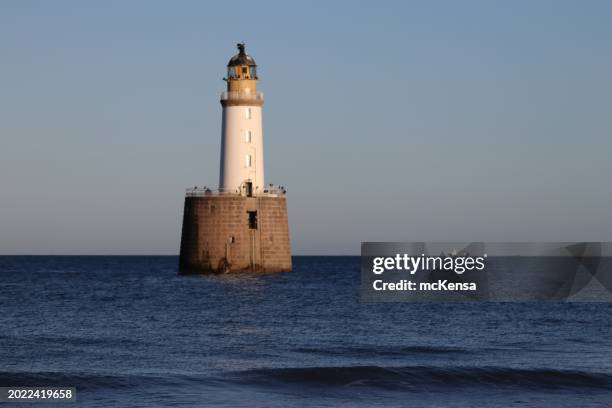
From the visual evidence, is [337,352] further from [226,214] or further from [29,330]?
[226,214]

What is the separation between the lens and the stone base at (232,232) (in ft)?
253

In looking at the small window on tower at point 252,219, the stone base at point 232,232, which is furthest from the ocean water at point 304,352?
the small window on tower at point 252,219

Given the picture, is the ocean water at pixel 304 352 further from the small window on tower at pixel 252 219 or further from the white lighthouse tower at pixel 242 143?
the white lighthouse tower at pixel 242 143

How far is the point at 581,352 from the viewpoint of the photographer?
134 feet

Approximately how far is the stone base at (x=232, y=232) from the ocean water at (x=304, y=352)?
11.0m

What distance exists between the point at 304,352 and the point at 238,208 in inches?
1466

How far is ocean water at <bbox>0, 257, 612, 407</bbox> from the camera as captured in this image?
31.3 meters

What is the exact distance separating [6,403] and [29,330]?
1901cm

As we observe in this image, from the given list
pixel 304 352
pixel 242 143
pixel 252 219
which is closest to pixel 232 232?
pixel 252 219

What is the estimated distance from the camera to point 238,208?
7688 centimetres

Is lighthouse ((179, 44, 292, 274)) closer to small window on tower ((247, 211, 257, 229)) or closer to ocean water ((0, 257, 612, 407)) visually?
small window on tower ((247, 211, 257, 229))

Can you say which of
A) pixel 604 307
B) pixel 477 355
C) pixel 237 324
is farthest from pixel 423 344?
pixel 604 307

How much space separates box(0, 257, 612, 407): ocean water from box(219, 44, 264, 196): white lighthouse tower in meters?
13.1

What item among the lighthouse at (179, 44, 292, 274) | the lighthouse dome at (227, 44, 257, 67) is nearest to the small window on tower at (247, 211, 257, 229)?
the lighthouse at (179, 44, 292, 274)
